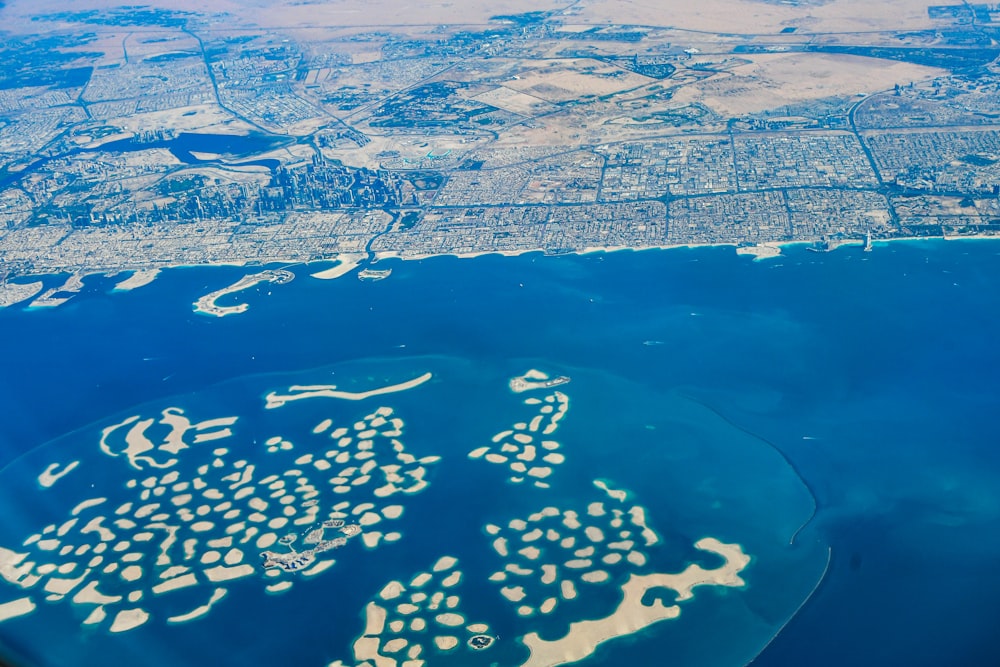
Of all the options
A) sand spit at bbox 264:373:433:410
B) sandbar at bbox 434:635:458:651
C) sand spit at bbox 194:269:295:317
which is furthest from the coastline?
sandbar at bbox 434:635:458:651

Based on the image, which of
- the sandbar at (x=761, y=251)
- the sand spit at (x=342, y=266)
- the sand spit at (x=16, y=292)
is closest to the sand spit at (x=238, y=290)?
the sand spit at (x=342, y=266)

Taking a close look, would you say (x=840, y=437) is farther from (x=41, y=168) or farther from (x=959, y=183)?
(x=41, y=168)

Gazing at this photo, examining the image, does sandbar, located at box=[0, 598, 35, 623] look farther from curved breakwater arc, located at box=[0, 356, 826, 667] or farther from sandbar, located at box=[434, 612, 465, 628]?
sandbar, located at box=[434, 612, 465, 628]

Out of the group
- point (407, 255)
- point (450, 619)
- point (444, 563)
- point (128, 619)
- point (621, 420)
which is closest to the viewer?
point (450, 619)

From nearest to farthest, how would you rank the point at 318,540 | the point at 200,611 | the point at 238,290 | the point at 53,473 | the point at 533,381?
the point at 200,611, the point at 318,540, the point at 53,473, the point at 533,381, the point at 238,290

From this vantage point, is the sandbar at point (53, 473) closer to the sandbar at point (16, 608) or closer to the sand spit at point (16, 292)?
the sandbar at point (16, 608)

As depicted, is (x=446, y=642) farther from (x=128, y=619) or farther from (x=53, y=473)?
(x=53, y=473)

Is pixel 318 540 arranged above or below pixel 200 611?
above

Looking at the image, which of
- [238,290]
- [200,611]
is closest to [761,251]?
[238,290]
